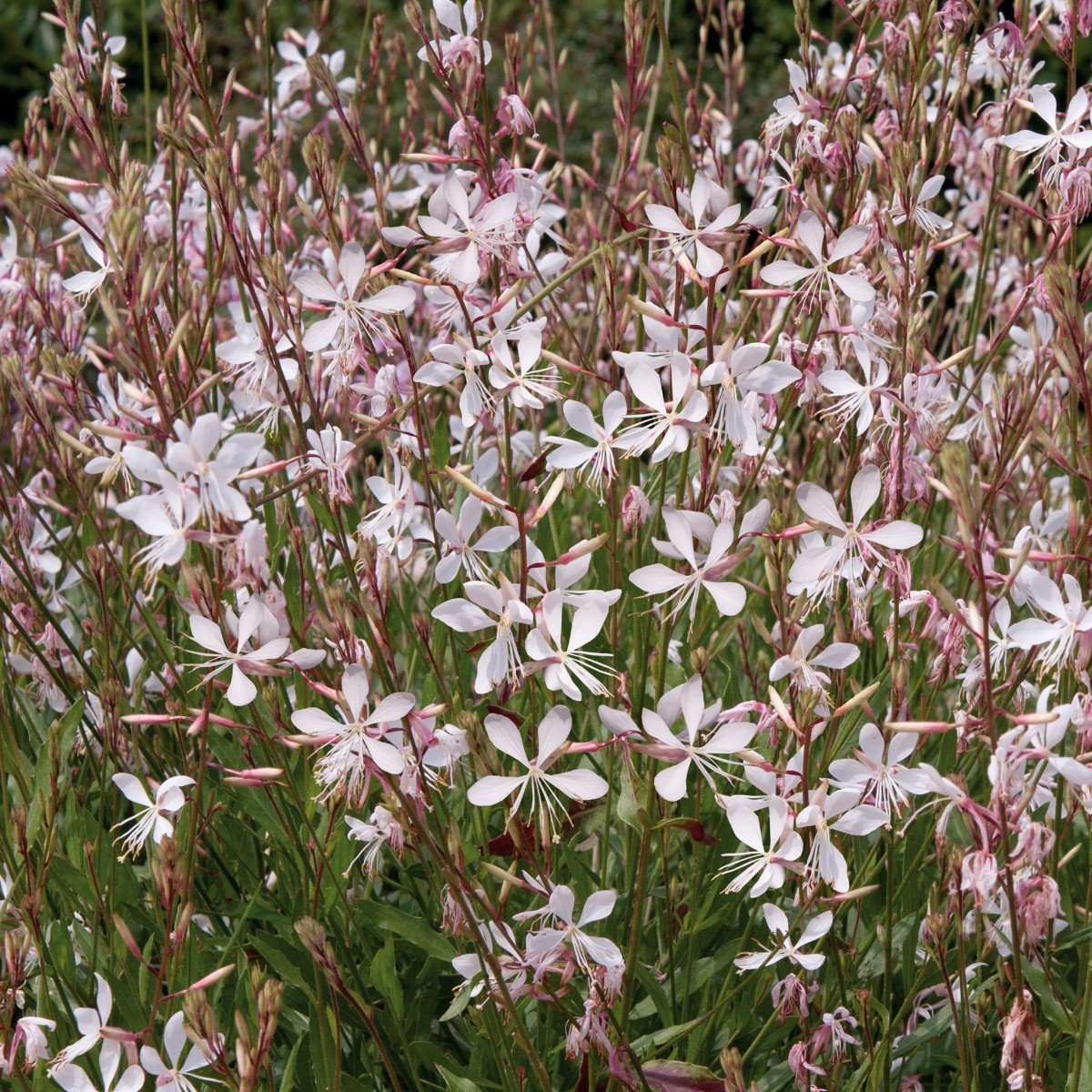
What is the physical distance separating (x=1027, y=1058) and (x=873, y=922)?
54 cm

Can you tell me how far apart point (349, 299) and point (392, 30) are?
5.20 metres

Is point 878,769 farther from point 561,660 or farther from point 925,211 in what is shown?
point 925,211

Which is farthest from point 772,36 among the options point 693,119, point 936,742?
point 936,742

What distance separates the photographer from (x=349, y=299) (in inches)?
53.4

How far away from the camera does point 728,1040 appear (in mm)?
1590

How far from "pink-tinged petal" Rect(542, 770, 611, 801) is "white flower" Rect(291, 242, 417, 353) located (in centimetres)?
49

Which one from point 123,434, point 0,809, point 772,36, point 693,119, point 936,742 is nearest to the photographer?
point 123,434

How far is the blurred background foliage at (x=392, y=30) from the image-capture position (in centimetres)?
614

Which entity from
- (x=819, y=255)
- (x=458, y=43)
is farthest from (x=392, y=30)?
(x=819, y=255)

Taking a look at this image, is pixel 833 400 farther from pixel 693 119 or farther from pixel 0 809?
pixel 0 809

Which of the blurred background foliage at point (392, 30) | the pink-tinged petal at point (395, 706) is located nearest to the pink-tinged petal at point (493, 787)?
the pink-tinged petal at point (395, 706)

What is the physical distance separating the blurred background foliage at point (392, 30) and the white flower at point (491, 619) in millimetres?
5182

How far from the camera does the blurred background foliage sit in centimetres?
614

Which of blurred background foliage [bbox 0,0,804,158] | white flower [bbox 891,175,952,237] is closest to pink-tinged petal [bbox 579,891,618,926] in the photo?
white flower [bbox 891,175,952,237]
